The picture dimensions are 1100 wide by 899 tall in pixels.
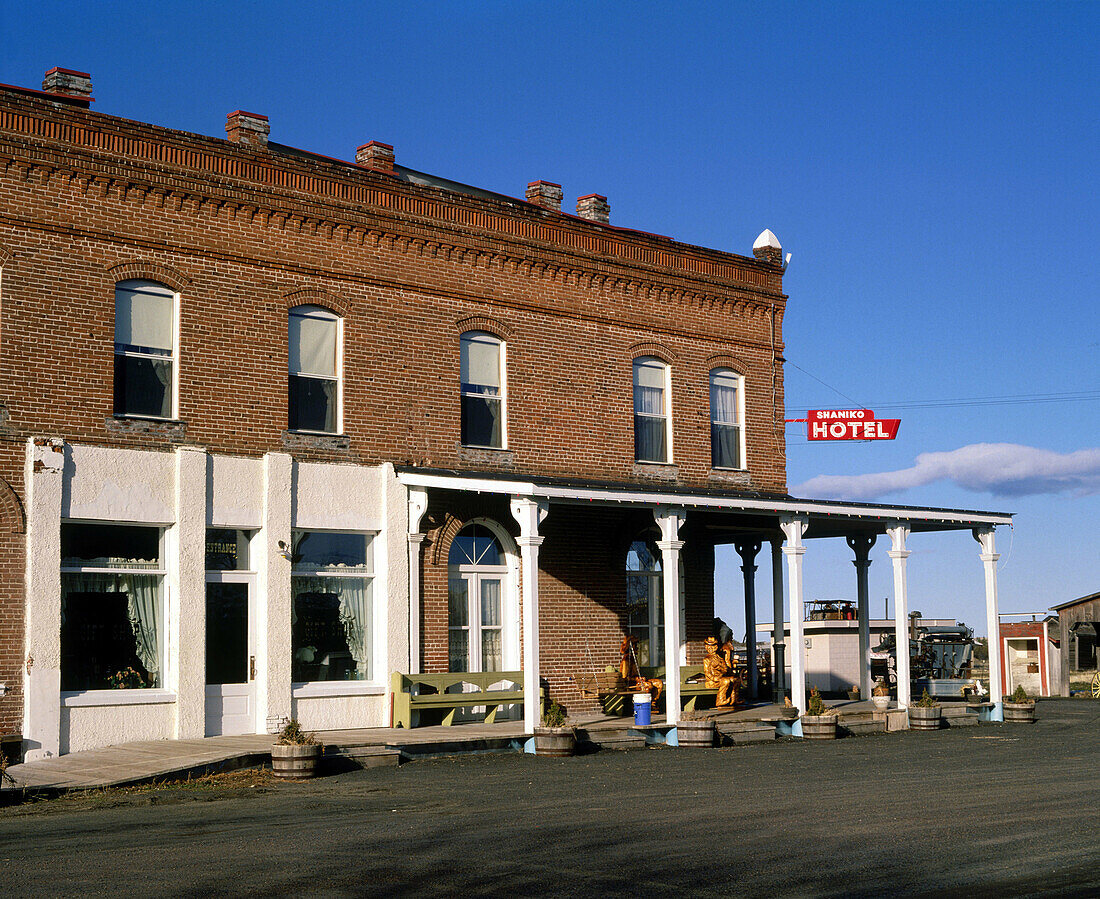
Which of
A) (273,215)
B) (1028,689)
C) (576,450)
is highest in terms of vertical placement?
(273,215)

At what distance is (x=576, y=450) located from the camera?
73.4 feet

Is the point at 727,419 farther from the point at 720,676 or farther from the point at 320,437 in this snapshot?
the point at 320,437

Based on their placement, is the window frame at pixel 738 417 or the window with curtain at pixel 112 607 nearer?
the window with curtain at pixel 112 607

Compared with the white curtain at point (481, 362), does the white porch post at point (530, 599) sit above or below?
below

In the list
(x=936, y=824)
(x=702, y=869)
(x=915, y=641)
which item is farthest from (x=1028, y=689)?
(x=702, y=869)

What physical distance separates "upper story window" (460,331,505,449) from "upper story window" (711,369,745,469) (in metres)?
4.83

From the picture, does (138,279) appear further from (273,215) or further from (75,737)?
(75,737)

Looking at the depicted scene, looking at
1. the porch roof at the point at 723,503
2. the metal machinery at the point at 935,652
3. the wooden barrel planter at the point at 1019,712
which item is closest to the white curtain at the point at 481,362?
the porch roof at the point at 723,503

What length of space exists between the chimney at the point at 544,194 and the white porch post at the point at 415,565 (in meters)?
6.91

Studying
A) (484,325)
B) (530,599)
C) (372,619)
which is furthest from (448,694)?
(484,325)

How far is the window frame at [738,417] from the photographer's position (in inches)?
969

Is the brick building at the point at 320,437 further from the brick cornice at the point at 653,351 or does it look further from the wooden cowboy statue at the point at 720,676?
the wooden cowboy statue at the point at 720,676

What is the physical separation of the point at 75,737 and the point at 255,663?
270cm

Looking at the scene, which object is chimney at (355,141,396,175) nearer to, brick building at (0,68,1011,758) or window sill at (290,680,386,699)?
brick building at (0,68,1011,758)
